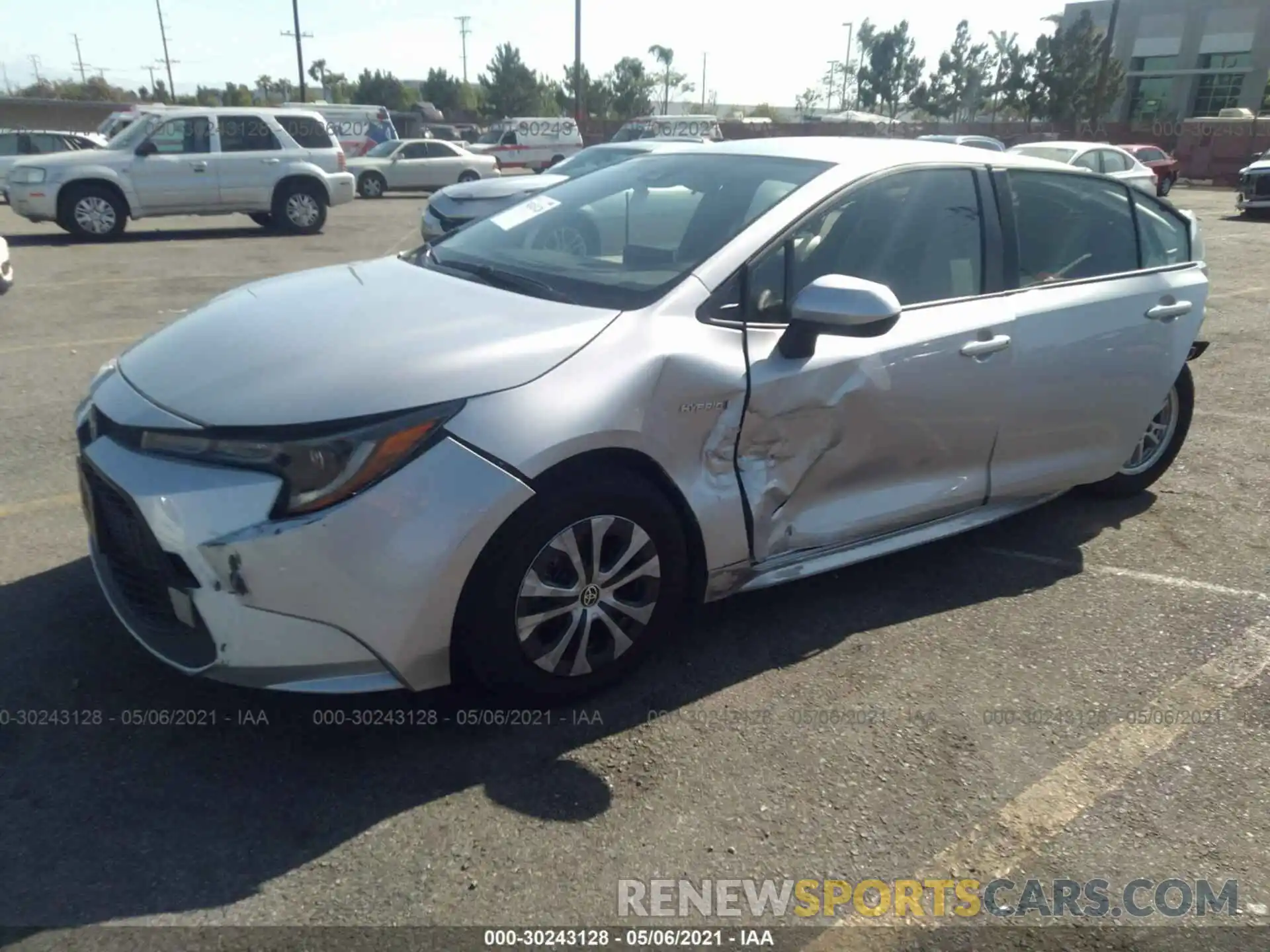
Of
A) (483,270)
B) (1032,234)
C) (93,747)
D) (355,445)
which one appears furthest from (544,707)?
(1032,234)

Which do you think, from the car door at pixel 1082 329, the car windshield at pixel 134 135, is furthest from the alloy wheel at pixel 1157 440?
the car windshield at pixel 134 135

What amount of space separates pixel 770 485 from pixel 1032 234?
1.71 metres

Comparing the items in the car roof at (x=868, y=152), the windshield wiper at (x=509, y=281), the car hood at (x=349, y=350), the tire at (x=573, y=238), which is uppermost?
the car roof at (x=868, y=152)

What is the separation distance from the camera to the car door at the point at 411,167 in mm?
24875

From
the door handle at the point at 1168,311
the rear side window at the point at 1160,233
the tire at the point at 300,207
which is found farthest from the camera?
the tire at the point at 300,207

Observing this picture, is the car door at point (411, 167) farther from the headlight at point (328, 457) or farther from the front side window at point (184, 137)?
the headlight at point (328, 457)

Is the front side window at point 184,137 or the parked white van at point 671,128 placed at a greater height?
the front side window at point 184,137

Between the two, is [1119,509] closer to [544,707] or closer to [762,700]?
[762,700]

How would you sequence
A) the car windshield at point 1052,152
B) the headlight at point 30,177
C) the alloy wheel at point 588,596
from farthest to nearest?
the car windshield at point 1052,152 < the headlight at point 30,177 < the alloy wheel at point 588,596

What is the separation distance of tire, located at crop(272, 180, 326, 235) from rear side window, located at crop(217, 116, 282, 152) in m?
0.65

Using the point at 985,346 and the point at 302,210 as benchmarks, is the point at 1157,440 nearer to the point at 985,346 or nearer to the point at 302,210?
the point at 985,346

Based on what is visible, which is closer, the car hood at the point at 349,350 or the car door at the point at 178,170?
the car hood at the point at 349,350

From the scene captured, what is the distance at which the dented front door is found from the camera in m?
3.18

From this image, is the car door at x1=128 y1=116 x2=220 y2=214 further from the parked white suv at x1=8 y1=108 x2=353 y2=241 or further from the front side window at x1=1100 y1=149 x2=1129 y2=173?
the front side window at x1=1100 y1=149 x2=1129 y2=173
